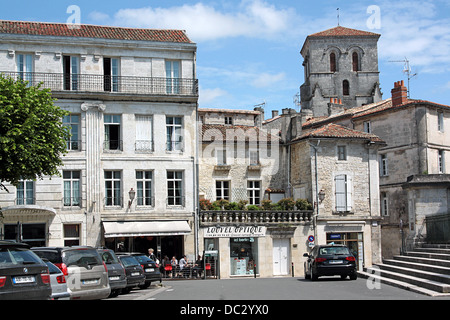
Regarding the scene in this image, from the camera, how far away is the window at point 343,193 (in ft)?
138

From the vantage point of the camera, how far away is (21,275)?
12555 millimetres

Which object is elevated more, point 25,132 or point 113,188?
point 25,132

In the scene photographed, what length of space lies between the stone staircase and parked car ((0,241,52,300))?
1102cm

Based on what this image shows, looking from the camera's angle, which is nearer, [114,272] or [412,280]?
[114,272]

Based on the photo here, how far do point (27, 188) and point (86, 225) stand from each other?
3806 millimetres

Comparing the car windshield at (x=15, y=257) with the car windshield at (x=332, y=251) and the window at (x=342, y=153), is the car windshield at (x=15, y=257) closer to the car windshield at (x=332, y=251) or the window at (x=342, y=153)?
the car windshield at (x=332, y=251)

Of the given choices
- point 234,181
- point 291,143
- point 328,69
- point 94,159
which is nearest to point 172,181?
point 94,159

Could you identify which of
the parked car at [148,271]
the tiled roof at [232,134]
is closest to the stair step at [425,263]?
the parked car at [148,271]

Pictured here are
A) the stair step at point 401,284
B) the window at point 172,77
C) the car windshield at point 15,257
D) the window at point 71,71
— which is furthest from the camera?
the window at point 172,77

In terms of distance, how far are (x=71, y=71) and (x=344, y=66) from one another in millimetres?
57544

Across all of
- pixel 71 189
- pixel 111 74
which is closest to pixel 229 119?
pixel 111 74

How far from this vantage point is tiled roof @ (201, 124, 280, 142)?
4438 cm

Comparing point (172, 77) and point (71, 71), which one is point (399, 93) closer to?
point (172, 77)

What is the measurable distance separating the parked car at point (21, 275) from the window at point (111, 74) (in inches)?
986
